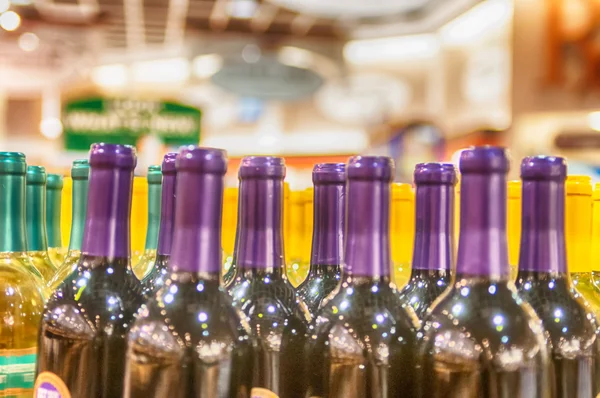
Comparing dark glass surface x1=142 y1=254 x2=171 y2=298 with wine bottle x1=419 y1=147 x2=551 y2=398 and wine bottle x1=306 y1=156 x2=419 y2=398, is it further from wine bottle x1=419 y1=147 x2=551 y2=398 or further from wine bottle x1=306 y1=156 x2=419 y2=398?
wine bottle x1=419 y1=147 x2=551 y2=398

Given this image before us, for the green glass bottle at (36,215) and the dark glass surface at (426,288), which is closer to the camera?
the dark glass surface at (426,288)

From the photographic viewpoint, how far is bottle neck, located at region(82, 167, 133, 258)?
0.83 m

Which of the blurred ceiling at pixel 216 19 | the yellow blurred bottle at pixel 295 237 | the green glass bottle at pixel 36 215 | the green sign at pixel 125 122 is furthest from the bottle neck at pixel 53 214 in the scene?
the blurred ceiling at pixel 216 19

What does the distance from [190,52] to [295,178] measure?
2.94m

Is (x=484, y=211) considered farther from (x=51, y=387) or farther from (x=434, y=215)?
(x=51, y=387)

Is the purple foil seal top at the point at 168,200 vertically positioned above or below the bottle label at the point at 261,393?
above

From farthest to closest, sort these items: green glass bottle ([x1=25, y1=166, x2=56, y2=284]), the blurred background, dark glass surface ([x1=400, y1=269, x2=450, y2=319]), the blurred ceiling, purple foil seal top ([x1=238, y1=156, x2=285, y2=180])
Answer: the blurred ceiling
the blurred background
green glass bottle ([x1=25, y1=166, x2=56, y2=284])
dark glass surface ([x1=400, y1=269, x2=450, y2=319])
purple foil seal top ([x1=238, y1=156, x2=285, y2=180])

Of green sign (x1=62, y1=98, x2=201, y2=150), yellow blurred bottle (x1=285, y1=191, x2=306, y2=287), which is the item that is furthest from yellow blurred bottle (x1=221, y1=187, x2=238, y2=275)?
green sign (x1=62, y1=98, x2=201, y2=150)

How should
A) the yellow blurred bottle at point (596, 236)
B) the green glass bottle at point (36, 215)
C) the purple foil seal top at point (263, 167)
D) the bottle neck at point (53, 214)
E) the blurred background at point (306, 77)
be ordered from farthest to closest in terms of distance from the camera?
the blurred background at point (306, 77)
the bottle neck at point (53, 214)
the green glass bottle at point (36, 215)
the yellow blurred bottle at point (596, 236)
the purple foil seal top at point (263, 167)

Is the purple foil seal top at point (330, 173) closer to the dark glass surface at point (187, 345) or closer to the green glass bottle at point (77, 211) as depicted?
the dark glass surface at point (187, 345)

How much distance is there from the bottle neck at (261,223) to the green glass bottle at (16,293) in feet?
1.08

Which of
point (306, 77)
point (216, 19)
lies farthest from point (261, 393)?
point (216, 19)

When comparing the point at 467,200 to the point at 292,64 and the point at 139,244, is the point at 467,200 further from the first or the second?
the point at 292,64

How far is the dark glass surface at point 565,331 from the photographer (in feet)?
2.73
